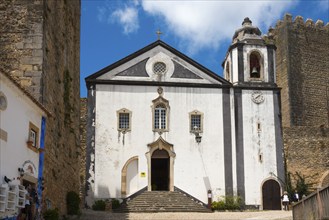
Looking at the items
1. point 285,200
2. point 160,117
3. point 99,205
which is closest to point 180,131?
point 160,117

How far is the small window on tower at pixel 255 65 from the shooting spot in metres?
28.0

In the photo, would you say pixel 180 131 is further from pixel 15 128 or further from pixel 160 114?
pixel 15 128

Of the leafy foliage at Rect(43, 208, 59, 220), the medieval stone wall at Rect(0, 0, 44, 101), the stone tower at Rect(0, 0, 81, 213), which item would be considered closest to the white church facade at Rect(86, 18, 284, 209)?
the stone tower at Rect(0, 0, 81, 213)

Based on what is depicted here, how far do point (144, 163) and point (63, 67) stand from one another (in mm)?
9930

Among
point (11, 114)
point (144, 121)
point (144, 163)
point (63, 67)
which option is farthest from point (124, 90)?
point (11, 114)

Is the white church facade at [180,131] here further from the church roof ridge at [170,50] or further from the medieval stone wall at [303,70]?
the medieval stone wall at [303,70]

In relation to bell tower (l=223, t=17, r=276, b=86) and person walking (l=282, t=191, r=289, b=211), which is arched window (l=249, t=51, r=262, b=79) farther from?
person walking (l=282, t=191, r=289, b=211)

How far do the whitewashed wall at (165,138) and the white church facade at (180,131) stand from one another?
48 millimetres

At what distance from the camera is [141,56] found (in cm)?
2716

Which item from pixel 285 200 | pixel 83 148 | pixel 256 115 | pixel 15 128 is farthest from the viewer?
pixel 83 148

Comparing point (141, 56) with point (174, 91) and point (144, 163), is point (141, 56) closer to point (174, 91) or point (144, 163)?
point (174, 91)

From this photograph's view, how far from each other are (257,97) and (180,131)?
4.44 m

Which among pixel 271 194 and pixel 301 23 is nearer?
pixel 271 194

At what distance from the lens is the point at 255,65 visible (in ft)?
93.8
